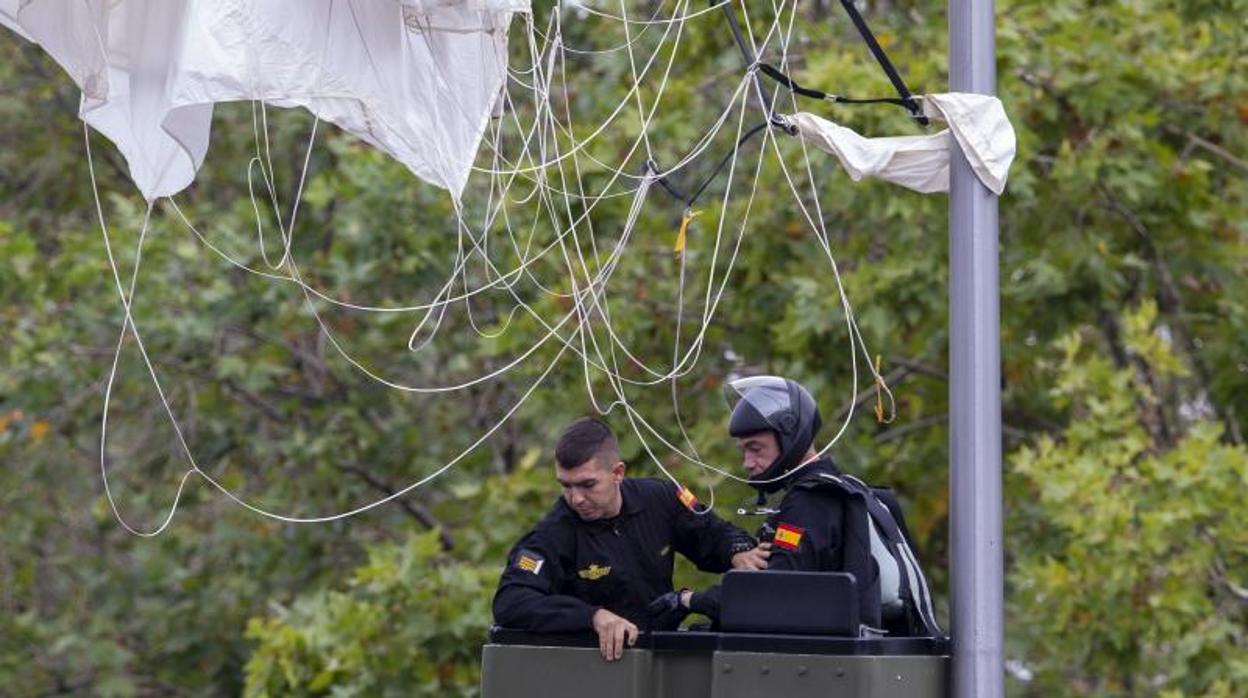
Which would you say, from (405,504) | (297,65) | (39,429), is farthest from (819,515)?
(39,429)

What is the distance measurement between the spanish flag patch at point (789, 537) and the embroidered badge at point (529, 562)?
24.5 inches

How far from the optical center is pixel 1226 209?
11.5 m

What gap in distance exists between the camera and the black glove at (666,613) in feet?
18.8

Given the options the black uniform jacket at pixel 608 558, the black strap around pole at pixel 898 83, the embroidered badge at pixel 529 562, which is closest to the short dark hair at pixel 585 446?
the black uniform jacket at pixel 608 558

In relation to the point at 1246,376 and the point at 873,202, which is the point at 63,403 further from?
the point at 1246,376

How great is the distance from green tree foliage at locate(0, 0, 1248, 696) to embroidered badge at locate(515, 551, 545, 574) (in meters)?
3.90

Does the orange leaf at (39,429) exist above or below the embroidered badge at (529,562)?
above

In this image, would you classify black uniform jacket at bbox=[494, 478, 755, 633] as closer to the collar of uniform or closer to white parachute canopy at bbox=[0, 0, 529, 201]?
Answer: the collar of uniform

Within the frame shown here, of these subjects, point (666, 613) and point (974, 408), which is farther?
point (666, 613)

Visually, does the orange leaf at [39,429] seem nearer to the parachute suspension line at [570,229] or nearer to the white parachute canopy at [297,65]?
the parachute suspension line at [570,229]

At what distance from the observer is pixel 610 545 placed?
5.91 metres

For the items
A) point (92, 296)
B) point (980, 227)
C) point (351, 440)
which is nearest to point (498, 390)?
point (351, 440)

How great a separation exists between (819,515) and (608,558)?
2.12ft

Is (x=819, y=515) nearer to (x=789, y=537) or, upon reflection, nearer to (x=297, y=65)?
(x=789, y=537)
